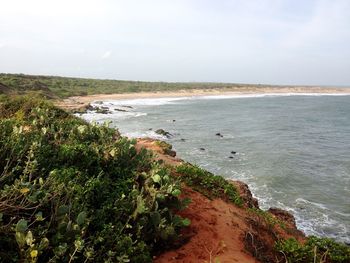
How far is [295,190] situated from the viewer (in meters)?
15.1

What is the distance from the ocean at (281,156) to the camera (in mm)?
13281

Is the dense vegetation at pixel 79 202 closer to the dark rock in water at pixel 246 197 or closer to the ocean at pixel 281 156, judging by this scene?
the dark rock in water at pixel 246 197

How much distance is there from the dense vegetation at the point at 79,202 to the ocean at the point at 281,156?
7412 mm

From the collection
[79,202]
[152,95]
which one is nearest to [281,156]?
[79,202]

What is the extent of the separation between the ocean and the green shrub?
13.8ft

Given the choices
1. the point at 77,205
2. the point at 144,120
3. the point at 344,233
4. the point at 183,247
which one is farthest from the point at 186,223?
the point at 144,120

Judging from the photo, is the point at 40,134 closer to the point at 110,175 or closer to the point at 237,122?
the point at 110,175

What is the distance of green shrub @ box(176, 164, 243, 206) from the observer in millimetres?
8359

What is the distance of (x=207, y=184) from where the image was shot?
8578 mm

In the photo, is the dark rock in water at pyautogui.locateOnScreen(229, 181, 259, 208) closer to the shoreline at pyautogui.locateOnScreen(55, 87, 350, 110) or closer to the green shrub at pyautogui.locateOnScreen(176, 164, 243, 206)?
the green shrub at pyautogui.locateOnScreen(176, 164, 243, 206)

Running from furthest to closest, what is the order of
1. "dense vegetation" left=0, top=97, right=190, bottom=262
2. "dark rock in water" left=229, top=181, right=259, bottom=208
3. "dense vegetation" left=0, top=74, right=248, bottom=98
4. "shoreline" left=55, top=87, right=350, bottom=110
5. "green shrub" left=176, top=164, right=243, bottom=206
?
"dense vegetation" left=0, top=74, right=248, bottom=98, "shoreline" left=55, top=87, right=350, bottom=110, "dark rock in water" left=229, top=181, right=259, bottom=208, "green shrub" left=176, top=164, right=243, bottom=206, "dense vegetation" left=0, top=97, right=190, bottom=262

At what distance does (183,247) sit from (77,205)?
180 centimetres

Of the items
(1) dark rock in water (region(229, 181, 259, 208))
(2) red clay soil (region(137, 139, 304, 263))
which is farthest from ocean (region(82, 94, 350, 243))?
(2) red clay soil (region(137, 139, 304, 263))

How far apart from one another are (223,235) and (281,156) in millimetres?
15803
